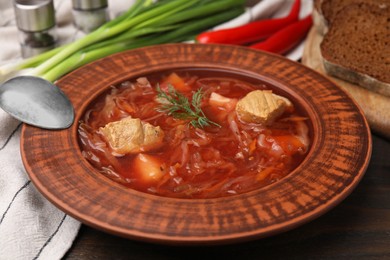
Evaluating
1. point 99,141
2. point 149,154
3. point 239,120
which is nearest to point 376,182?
point 239,120

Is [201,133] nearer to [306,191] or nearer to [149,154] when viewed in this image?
[149,154]

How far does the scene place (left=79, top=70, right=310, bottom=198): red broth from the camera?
9.25ft

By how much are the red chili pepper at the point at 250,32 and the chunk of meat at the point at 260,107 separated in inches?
48.7

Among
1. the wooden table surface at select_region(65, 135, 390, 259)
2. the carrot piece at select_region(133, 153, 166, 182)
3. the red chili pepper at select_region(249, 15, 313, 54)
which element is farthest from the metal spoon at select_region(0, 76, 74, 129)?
the red chili pepper at select_region(249, 15, 313, 54)

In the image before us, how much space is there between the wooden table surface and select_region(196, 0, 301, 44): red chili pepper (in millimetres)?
1899

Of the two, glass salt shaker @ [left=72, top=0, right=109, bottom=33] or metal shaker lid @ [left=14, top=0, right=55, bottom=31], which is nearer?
metal shaker lid @ [left=14, top=0, right=55, bottom=31]

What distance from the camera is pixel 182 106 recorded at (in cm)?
329

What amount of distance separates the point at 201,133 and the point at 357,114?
0.92 metres

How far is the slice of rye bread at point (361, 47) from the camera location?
3.84 metres

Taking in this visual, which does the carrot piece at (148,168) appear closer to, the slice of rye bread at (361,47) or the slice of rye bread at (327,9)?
the slice of rye bread at (361,47)

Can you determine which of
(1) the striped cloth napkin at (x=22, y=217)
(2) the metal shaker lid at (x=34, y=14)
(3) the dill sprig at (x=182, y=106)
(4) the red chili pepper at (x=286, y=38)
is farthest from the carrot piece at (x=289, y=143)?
(2) the metal shaker lid at (x=34, y=14)

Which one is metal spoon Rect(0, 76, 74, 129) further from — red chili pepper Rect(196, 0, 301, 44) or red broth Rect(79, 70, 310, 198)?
red chili pepper Rect(196, 0, 301, 44)

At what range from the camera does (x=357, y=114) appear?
3.26 metres

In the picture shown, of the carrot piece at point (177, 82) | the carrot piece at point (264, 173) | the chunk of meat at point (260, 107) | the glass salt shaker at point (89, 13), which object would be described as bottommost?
the glass salt shaker at point (89, 13)
